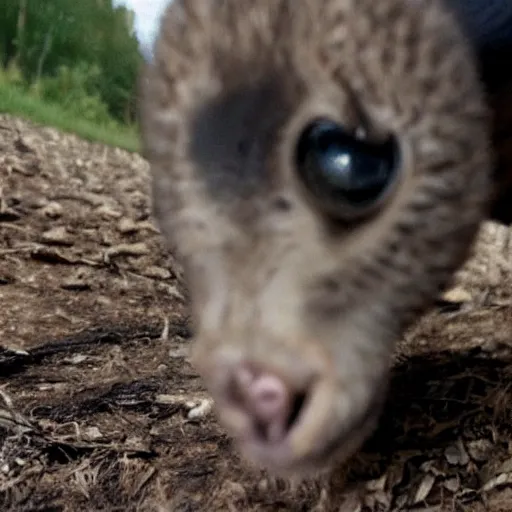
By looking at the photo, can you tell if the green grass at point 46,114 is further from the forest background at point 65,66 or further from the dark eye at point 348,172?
the dark eye at point 348,172

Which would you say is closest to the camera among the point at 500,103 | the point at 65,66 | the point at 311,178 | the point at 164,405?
the point at 311,178

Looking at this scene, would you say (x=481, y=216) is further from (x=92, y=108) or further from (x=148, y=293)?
(x=92, y=108)

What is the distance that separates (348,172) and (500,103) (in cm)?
18

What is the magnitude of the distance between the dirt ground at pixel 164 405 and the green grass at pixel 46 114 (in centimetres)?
40

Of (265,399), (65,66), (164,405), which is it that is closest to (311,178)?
(265,399)

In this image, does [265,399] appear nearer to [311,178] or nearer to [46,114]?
[311,178]

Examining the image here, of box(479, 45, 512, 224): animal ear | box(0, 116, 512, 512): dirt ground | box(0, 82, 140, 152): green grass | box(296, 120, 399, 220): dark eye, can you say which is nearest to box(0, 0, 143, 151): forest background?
box(0, 82, 140, 152): green grass

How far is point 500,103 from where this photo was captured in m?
0.77

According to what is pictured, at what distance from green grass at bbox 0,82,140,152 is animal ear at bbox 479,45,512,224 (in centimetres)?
134

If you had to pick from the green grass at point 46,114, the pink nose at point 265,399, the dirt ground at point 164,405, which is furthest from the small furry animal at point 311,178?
the green grass at point 46,114

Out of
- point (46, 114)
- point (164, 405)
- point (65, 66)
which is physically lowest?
point (164, 405)

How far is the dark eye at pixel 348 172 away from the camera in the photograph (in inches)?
24.6

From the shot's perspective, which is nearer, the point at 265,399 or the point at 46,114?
the point at 265,399

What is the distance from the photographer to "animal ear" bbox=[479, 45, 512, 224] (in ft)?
2.44
